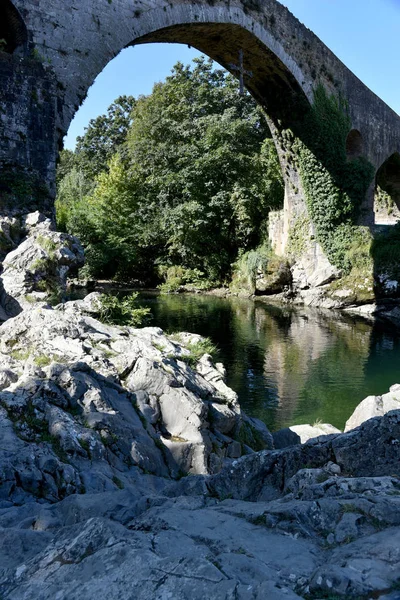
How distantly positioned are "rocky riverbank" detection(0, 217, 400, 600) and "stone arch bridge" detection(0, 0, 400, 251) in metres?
5.01

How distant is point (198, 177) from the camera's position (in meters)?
24.6

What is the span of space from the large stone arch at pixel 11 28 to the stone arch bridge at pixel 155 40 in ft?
0.06

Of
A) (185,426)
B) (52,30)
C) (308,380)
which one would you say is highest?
(52,30)

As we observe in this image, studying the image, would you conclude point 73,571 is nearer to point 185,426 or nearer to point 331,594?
point 331,594

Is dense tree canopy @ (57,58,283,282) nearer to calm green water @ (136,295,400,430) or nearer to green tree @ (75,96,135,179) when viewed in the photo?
calm green water @ (136,295,400,430)

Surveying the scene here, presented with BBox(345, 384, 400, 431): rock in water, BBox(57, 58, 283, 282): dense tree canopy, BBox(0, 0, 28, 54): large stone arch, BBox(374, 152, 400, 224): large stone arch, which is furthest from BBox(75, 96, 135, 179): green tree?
BBox(345, 384, 400, 431): rock in water

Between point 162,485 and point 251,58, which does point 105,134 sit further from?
point 162,485

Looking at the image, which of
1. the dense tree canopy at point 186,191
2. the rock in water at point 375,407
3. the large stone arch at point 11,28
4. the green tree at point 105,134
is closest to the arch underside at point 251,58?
the large stone arch at point 11,28

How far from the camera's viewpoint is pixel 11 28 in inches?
413

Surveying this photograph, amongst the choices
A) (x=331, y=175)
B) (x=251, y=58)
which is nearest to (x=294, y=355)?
(x=331, y=175)

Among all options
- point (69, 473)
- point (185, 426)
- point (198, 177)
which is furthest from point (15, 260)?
point (198, 177)

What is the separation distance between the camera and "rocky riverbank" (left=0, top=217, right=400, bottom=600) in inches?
68.6

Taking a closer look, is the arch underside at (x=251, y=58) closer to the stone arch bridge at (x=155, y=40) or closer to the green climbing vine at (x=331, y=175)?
the stone arch bridge at (x=155, y=40)

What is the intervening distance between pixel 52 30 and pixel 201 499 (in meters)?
10.5
